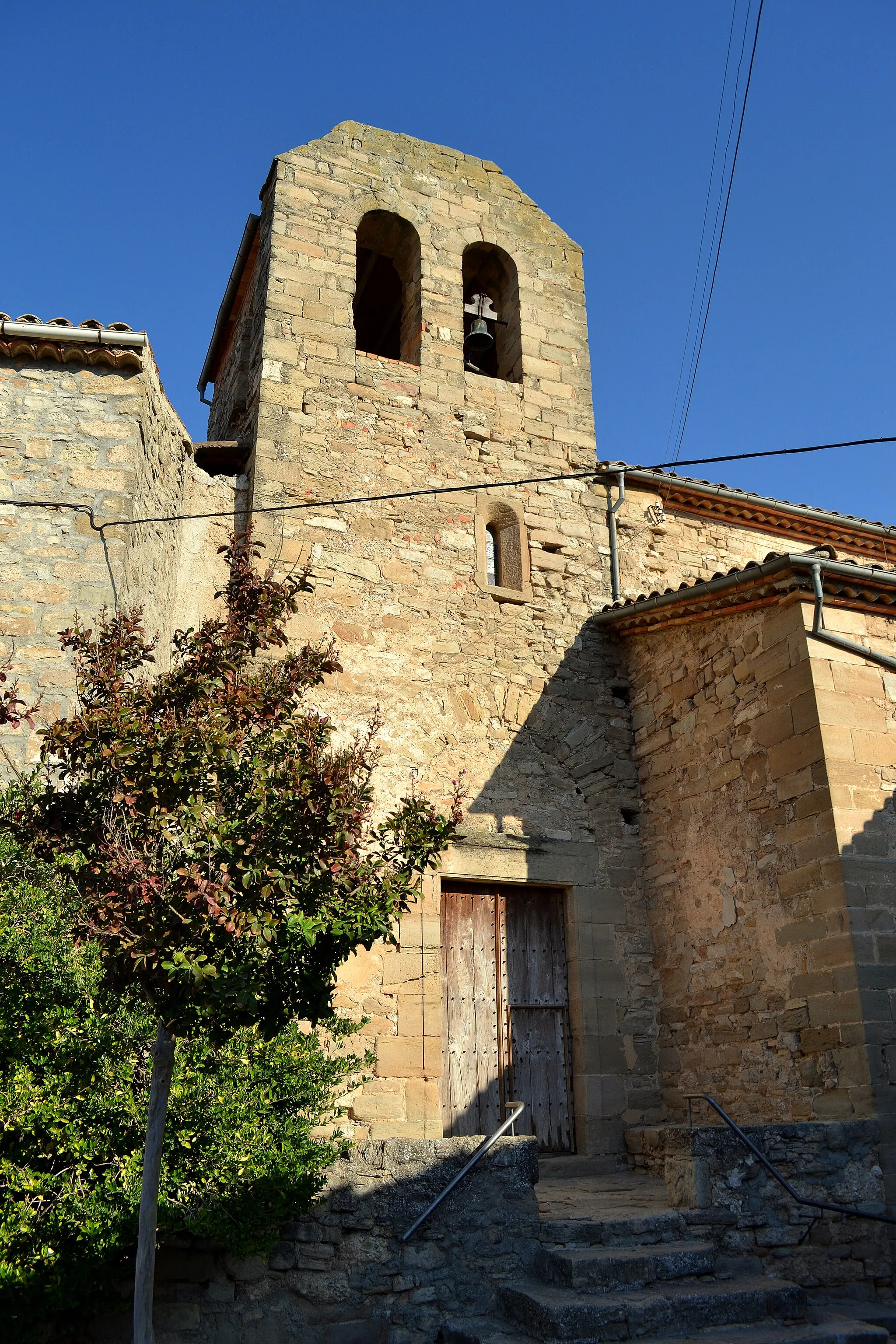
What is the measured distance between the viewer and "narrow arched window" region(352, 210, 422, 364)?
10.6 metres

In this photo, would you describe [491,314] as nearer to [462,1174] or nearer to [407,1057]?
[407,1057]

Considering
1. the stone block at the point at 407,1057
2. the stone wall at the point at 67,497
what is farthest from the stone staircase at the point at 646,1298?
the stone wall at the point at 67,497

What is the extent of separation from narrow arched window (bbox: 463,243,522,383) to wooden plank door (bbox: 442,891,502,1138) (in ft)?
17.3

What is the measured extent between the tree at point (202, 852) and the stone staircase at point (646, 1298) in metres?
1.97

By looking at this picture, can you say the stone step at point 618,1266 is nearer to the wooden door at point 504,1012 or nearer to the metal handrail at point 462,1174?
the metal handrail at point 462,1174

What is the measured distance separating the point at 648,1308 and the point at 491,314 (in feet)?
29.1

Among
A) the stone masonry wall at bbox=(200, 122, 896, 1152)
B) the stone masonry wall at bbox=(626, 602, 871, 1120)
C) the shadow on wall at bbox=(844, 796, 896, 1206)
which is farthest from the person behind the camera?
the stone masonry wall at bbox=(200, 122, 896, 1152)

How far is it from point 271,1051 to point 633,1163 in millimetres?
3733

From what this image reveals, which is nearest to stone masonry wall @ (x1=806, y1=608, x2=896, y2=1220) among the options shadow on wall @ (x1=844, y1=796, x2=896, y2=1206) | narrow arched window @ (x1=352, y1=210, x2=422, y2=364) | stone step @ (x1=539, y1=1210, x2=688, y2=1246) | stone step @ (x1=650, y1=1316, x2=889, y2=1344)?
shadow on wall @ (x1=844, y1=796, x2=896, y2=1206)

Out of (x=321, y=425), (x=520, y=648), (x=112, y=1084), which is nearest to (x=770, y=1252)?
(x=112, y=1084)

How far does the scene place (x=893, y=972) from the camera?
669cm

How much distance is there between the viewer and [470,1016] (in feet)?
26.7

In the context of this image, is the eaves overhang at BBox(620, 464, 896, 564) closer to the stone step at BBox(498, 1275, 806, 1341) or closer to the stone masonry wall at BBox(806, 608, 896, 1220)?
the stone masonry wall at BBox(806, 608, 896, 1220)

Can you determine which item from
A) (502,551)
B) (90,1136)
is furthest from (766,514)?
(90,1136)
